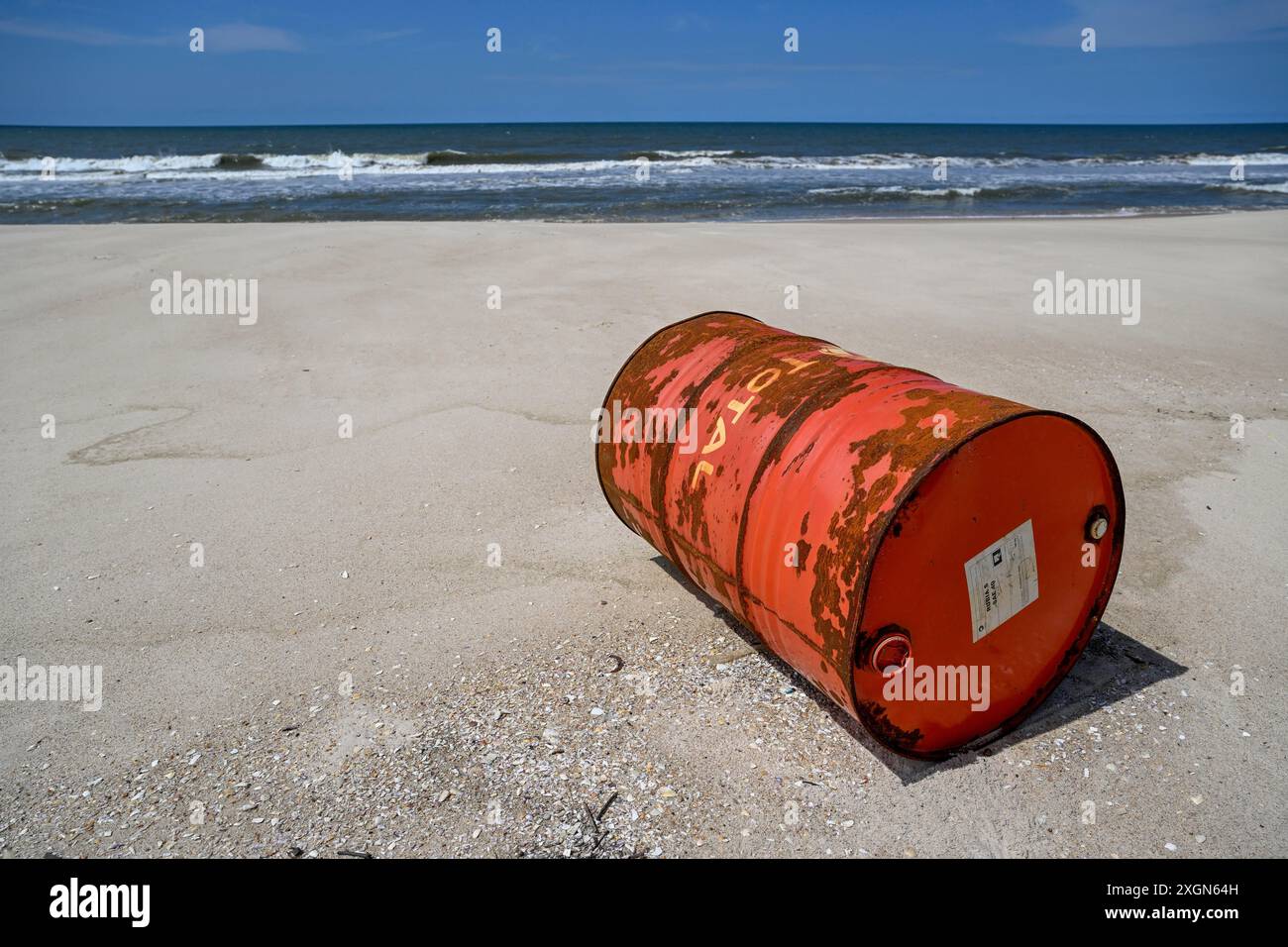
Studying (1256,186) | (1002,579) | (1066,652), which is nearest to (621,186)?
(1256,186)

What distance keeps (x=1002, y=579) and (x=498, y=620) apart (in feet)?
6.35

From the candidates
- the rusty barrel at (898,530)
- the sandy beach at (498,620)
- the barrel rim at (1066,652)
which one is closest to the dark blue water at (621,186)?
the sandy beach at (498,620)

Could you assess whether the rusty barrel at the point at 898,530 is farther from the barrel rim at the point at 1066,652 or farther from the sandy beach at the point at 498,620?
the sandy beach at the point at 498,620

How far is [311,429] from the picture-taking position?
5.34 meters

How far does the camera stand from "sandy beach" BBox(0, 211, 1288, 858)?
8.10ft

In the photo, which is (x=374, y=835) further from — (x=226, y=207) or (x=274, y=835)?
(x=226, y=207)

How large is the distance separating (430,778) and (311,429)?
3328mm

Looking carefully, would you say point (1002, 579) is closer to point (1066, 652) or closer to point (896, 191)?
point (1066, 652)

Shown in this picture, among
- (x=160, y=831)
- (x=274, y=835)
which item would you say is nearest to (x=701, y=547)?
(x=274, y=835)

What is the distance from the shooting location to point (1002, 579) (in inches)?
98.0

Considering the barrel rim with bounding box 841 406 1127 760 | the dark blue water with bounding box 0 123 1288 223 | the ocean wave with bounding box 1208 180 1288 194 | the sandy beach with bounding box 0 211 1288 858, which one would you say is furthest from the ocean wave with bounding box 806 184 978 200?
the barrel rim with bounding box 841 406 1127 760

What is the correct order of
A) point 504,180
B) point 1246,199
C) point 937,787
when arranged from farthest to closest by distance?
point 504,180
point 1246,199
point 937,787

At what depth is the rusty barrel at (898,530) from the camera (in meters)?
2.28

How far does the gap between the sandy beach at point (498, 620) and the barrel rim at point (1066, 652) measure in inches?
2.9
